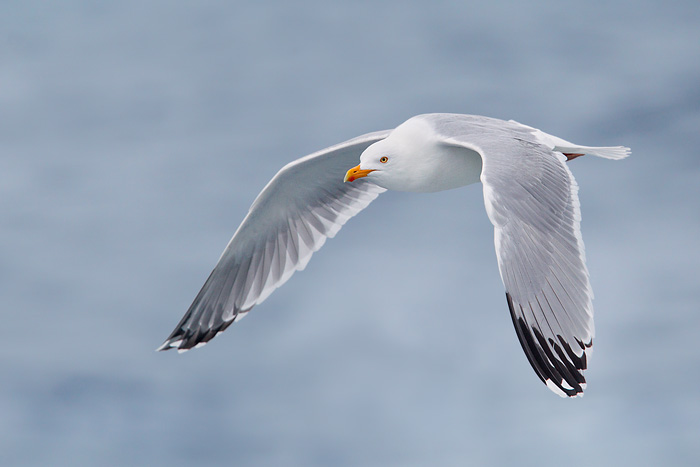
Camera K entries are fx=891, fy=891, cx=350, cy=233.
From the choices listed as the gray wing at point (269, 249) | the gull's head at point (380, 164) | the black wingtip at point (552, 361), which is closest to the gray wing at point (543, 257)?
the black wingtip at point (552, 361)

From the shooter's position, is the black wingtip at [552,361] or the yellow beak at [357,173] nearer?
the black wingtip at [552,361]

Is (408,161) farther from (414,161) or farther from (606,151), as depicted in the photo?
(606,151)

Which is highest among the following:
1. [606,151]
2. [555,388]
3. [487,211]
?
[606,151]

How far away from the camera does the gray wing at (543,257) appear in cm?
619

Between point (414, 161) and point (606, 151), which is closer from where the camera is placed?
point (414, 161)

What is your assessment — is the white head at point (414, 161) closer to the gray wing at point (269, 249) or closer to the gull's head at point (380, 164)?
the gull's head at point (380, 164)

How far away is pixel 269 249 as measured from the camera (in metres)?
9.65

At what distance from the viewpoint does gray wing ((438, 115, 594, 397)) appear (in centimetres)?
619

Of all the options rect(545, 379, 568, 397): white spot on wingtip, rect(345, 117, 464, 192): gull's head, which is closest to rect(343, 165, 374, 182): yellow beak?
rect(345, 117, 464, 192): gull's head

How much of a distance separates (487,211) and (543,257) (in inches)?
20.9

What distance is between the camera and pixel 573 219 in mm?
6805

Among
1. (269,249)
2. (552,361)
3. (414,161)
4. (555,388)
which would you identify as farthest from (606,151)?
(269,249)

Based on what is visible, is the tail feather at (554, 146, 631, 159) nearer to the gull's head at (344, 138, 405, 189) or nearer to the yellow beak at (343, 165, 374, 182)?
the gull's head at (344, 138, 405, 189)

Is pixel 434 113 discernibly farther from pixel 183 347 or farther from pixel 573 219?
pixel 183 347
